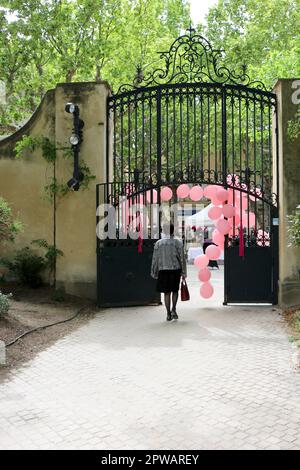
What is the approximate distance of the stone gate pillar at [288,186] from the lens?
35.3 feet

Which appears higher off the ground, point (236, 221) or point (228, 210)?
point (228, 210)

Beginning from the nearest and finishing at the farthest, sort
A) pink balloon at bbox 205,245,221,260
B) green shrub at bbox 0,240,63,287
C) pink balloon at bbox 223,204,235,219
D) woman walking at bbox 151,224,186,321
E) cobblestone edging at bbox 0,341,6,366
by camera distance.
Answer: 1. cobblestone edging at bbox 0,341,6,366
2. woman walking at bbox 151,224,186,321
3. pink balloon at bbox 223,204,235,219
4. green shrub at bbox 0,240,63,287
5. pink balloon at bbox 205,245,221,260

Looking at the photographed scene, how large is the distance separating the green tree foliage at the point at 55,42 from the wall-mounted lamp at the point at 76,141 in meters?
7.44

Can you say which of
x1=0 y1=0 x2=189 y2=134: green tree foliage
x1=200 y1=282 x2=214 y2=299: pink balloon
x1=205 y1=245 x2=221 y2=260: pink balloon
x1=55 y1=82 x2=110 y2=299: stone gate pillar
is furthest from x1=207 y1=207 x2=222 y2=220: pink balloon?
x1=0 y1=0 x2=189 y2=134: green tree foliage

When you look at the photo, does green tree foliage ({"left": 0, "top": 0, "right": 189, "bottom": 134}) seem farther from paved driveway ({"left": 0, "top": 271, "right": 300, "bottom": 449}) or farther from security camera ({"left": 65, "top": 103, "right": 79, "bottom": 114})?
paved driveway ({"left": 0, "top": 271, "right": 300, "bottom": 449})

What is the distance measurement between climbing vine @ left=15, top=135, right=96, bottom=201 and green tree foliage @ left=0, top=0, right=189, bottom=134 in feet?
23.4

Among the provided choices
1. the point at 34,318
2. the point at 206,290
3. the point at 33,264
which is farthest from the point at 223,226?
the point at 34,318

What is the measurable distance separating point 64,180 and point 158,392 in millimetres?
6957

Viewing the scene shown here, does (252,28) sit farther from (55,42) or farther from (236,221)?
(236,221)

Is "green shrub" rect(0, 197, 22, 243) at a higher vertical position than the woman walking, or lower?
higher

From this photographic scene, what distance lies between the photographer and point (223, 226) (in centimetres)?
1119

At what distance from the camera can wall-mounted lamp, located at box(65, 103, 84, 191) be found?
10900 millimetres

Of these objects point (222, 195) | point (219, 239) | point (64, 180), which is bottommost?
point (219, 239)

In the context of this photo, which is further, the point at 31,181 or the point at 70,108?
the point at 31,181
